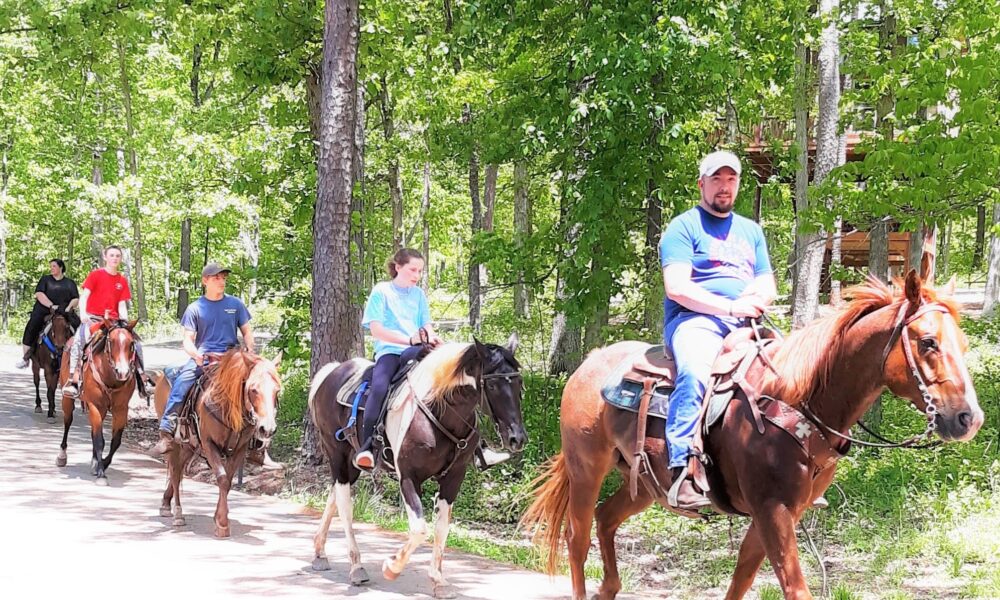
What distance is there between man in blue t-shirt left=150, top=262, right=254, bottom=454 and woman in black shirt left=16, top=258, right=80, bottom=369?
7884mm

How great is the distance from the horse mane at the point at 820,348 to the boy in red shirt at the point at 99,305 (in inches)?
382

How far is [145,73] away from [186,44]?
48.3ft

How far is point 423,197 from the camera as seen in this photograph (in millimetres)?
35594

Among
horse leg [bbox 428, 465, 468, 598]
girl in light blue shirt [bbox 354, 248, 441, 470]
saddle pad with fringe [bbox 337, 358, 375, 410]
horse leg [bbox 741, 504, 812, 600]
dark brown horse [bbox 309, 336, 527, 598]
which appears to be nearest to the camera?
horse leg [bbox 741, 504, 812, 600]

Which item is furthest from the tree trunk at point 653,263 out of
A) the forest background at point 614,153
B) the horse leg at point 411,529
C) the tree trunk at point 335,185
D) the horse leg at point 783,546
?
the horse leg at point 783,546

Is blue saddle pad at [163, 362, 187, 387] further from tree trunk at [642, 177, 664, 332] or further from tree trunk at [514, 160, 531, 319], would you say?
tree trunk at [642, 177, 664, 332]

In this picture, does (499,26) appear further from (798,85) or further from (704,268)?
(704,268)

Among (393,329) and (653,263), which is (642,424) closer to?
(393,329)

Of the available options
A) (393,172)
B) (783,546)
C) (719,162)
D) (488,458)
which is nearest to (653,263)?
(488,458)

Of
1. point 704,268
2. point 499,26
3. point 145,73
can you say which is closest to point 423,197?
point 145,73

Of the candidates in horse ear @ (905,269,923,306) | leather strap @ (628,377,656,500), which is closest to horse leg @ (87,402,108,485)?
leather strap @ (628,377,656,500)

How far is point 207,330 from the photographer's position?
32.9 feet

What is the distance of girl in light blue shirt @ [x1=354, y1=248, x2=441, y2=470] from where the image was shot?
7.62 meters

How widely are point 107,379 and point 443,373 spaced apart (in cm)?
673
